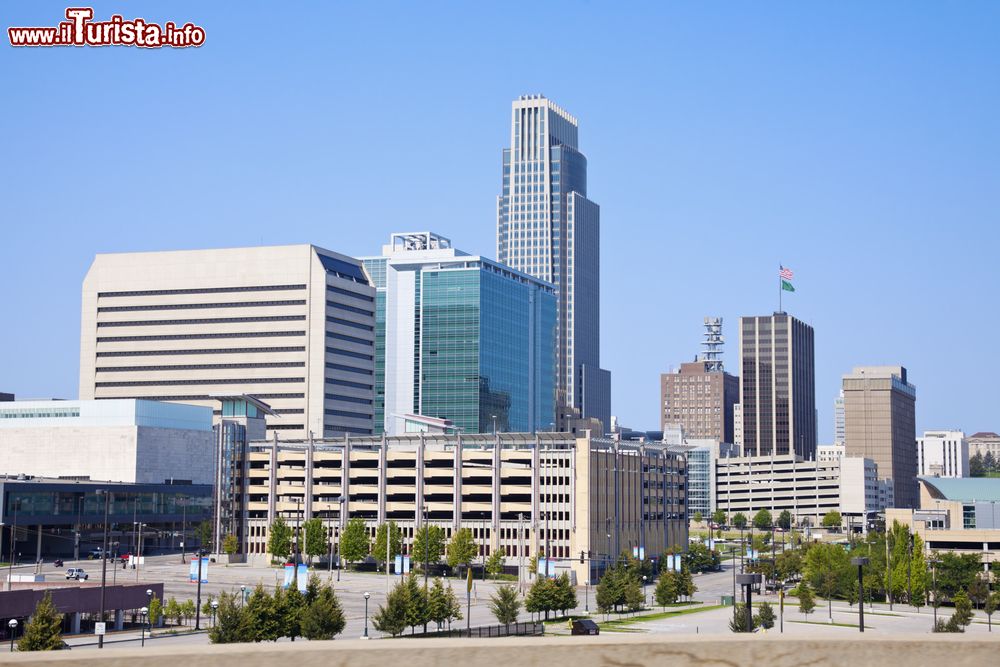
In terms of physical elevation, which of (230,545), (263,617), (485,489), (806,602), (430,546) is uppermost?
(485,489)

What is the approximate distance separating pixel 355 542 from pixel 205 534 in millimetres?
31964

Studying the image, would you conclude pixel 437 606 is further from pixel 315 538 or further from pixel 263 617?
pixel 315 538

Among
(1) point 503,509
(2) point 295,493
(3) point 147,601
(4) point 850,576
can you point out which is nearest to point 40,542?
(2) point 295,493

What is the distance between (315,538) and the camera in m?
166

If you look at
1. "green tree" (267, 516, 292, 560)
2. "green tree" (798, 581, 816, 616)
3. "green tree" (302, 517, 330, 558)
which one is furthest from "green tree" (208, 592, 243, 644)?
"green tree" (267, 516, 292, 560)

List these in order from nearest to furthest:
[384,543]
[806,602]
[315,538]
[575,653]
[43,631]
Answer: [575,653] < [43,631] < [806,602] < [384,543] < [315,538]

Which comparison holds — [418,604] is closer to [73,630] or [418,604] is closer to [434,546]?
[73,630]

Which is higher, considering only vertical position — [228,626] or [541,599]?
[228,626]

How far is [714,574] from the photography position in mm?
194875

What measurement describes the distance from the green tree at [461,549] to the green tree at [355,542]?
38.7 ft

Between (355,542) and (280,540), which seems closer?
(355,542)

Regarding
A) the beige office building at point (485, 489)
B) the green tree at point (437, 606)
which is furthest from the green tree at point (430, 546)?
the green tree at point (437, 606)

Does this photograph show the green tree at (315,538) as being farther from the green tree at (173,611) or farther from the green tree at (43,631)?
the green tree at (43,631)

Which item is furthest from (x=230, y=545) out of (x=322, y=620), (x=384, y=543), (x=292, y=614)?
(x=322, y=620)
